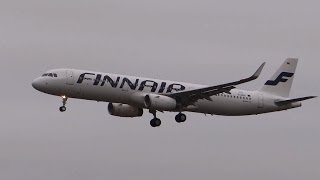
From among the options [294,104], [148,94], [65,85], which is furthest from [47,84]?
[294,104]

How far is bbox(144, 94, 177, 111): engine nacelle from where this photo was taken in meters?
121

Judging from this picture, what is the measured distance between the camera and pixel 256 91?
133 m

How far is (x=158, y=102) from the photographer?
12144 cm

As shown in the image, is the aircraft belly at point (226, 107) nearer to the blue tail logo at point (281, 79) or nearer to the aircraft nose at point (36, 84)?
the blue tail logo at point (281, 79)

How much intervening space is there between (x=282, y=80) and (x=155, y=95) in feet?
65.6

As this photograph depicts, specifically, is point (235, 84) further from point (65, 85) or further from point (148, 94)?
point (65, 85)

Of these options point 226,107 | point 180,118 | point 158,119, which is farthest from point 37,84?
point 226,107

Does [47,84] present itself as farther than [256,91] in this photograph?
No

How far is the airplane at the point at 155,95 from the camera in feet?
392

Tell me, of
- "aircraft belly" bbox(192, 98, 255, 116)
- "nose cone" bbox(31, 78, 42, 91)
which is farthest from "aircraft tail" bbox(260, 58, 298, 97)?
"nose cone" bbox(31, 78, 42, 91)

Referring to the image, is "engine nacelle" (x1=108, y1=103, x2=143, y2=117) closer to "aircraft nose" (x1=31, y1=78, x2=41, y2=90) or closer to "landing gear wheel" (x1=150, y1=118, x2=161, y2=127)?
"landing gear wheel" (x1=150, y1=118, x2=161, y2=127)

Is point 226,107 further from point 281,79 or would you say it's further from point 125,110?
point 281,79

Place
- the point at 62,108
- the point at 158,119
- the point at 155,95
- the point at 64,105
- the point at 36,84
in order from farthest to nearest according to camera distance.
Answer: the point at 158,119 < the point at 155,95 < the point at 36,84 < the point at 64,105 < the point at 62,108

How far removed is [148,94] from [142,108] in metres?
3.39
